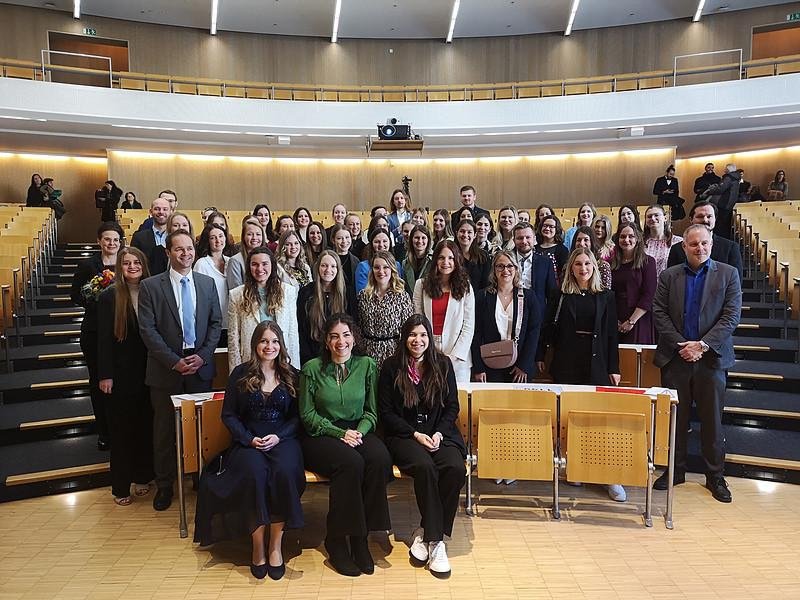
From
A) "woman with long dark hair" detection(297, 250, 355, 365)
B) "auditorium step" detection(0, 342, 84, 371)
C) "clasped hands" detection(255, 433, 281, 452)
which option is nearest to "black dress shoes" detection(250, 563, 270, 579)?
"clasped hands" detection(255, 433, 281, 452)

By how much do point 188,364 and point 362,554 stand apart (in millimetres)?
1380

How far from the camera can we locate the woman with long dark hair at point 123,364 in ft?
10.9

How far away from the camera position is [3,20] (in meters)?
11.4

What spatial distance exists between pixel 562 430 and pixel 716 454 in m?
0.95

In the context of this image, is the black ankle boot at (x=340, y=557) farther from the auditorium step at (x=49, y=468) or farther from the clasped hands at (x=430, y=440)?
the auditorium step at (x=49, y=468)

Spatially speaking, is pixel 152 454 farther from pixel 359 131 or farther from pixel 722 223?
pixel 359 131

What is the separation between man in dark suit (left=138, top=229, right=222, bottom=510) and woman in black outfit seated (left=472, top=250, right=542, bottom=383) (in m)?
1.56

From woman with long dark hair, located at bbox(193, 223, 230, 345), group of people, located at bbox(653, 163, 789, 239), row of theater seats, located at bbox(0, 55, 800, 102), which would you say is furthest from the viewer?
row of theater seats, located at bbox(0, 55, 800, 102)

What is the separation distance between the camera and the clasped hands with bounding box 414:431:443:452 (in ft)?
9.61

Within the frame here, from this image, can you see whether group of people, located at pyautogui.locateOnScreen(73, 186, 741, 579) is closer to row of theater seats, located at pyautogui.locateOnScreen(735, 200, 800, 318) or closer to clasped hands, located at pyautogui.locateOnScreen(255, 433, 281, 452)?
clasped hands, located at pyautogui.locateOnScreen(255, 433, 281, 452)

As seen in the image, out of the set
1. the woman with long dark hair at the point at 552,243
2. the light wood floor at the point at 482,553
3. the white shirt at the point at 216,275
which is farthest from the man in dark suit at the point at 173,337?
the woman with long dark hair at the point at 552,243

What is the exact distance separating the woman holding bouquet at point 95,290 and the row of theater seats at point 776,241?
17.5 feet

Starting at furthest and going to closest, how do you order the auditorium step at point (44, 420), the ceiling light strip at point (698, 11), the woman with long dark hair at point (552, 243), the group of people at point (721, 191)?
the ceiling light strip at point (698, 11) → the group of people at point (721, 191) → the woman with long dark hair at point (552, 243) → the auditorium step at point (44, 420)

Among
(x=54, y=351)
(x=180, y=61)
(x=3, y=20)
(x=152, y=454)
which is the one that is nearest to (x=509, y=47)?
(x=180, y=61)
